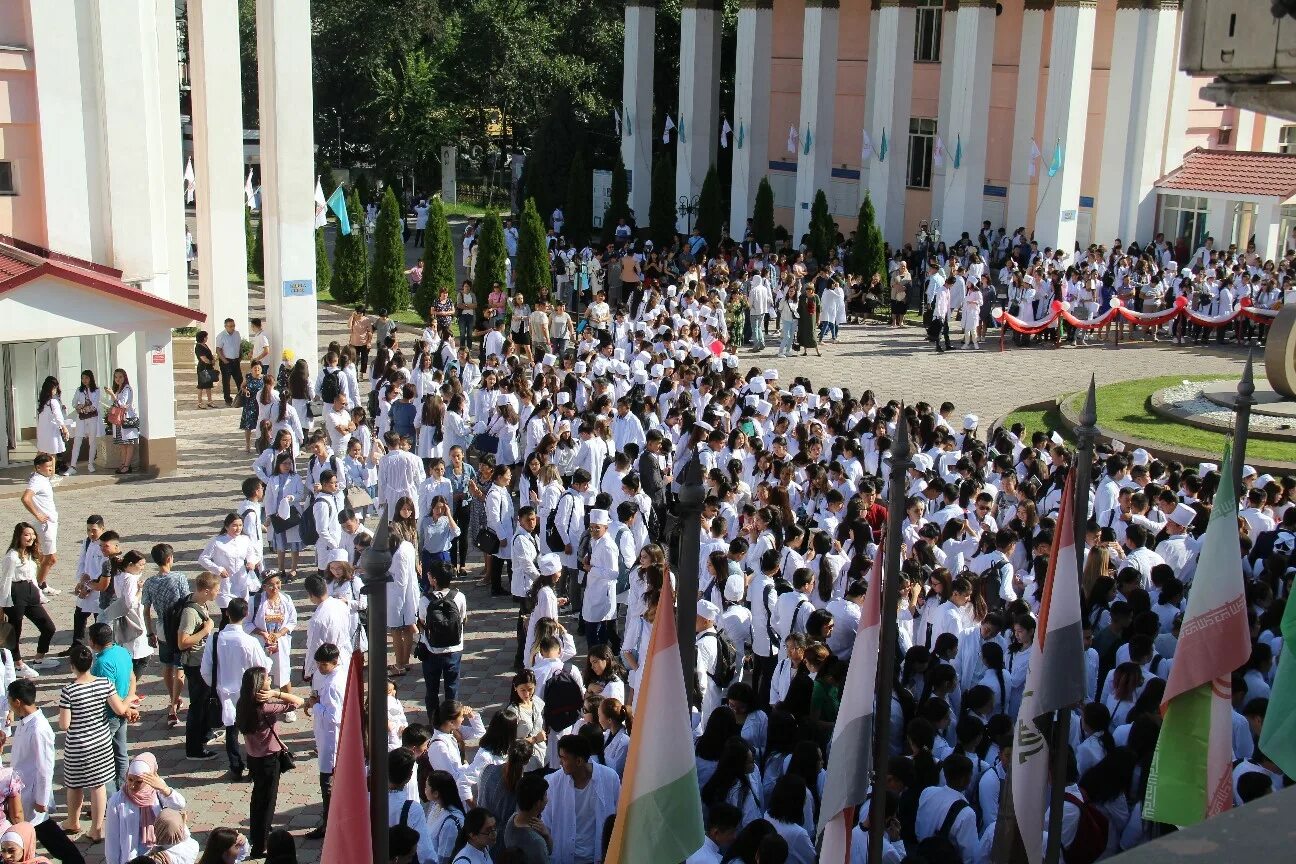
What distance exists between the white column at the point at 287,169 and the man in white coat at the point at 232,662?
1176 cm

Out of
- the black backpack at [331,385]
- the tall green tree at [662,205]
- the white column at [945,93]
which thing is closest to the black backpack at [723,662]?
the black backpack at [331,385]

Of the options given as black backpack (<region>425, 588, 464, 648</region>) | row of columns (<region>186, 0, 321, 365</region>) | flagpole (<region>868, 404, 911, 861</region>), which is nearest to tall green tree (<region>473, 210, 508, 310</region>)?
row of columns (<region>186, 0, 321, 365</region>)

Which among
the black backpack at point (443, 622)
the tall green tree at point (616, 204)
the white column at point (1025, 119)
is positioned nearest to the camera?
the black backpack at point (443, 622)

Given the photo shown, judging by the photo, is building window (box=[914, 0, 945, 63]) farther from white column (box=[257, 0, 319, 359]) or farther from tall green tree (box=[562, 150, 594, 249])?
white column (box=[257, 0, 319, 359])

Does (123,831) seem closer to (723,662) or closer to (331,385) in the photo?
(723,662)

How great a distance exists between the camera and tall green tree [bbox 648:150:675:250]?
3831cm

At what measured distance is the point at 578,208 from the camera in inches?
1571

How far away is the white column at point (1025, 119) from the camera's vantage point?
33.8m

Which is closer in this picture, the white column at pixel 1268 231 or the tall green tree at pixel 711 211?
the white column at pixel 1268 231

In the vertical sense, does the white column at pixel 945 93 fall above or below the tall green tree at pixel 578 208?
above

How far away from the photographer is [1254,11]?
4914 mm

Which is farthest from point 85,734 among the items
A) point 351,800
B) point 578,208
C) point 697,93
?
point 697,93

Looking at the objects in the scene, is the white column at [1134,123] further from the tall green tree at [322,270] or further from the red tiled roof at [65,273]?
the red tiled roof at [65,273]

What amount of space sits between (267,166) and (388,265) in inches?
333
